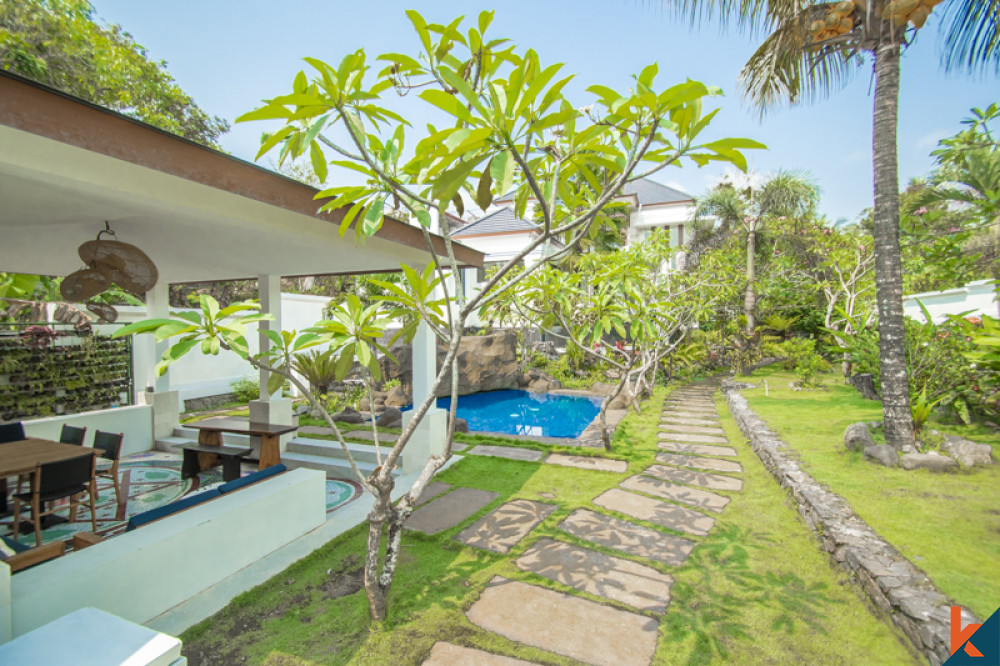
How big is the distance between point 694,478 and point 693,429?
2675mm

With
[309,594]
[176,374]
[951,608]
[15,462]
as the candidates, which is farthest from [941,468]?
[176,374]

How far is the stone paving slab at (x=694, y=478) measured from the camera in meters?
5.02

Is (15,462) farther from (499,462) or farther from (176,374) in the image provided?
(176,374)

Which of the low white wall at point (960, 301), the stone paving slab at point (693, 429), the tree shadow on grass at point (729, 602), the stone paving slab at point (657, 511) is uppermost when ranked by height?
the low white wall at point (960, 301)

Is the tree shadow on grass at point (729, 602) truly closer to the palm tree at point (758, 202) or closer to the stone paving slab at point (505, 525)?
the stone paving slab at point (505, 525)

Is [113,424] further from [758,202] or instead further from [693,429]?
[758,202]

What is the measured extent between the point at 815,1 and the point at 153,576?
376 inches

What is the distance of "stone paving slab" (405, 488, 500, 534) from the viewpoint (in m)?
4.03

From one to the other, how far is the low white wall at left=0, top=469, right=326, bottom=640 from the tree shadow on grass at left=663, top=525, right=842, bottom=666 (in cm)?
292

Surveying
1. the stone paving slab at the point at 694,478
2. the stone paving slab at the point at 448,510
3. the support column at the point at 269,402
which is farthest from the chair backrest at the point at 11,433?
the stone paving slab at the point at 694,478

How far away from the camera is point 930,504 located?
12.9 ft

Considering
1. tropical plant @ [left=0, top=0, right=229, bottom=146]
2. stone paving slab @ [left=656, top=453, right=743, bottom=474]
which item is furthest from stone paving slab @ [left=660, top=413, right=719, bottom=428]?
tropical plant @ [left=0, top=0, right=229, bottom=146]

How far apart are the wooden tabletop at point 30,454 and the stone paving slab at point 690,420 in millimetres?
8083

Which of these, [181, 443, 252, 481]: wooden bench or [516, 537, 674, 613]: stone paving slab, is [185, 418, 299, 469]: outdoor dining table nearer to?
[181, 443, 252, 481]: wooden bench
